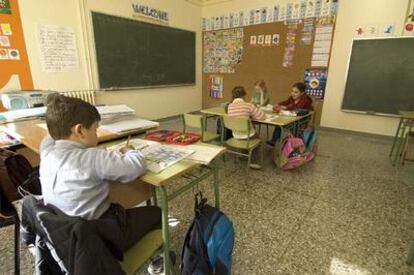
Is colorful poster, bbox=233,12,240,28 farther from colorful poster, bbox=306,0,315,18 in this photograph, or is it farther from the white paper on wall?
the white paper on wall

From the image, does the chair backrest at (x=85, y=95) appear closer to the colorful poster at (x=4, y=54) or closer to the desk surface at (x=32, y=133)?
the colorful poster at (x=4, y=54)

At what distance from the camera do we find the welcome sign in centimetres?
443

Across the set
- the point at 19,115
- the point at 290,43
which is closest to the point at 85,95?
the point at 19,115

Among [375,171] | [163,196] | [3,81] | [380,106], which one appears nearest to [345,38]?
[380,106]

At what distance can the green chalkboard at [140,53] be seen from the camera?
4.09 meters

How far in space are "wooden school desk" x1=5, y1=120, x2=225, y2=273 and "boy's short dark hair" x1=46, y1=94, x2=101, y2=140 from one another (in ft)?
1.11

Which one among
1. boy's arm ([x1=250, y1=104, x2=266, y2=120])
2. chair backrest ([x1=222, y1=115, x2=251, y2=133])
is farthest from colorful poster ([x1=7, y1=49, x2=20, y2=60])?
boy's arm ([x1=250, y1=104, x2=266, y2=120])

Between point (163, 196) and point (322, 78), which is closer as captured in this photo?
point (163, 196)

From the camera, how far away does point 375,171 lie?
2.89m

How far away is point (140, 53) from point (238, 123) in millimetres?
3108

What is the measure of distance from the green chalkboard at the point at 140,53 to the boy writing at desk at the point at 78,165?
11.9ft

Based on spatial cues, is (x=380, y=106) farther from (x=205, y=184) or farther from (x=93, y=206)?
(x=93, y=206)

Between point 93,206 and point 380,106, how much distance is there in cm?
484

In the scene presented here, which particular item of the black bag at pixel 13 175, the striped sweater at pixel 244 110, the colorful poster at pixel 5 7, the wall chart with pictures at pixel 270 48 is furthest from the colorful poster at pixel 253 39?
the black bag at pixel 13 175
